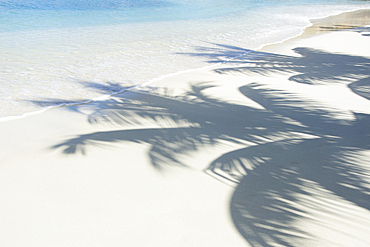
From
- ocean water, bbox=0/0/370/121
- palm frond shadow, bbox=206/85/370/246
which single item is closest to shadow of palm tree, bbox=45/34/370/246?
palm frond shadow, bbox=206/85/370/246

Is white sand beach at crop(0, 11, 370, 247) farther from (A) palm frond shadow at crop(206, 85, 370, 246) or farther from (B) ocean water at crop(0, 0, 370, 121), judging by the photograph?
(B) ocean water at crop(0, 0, 370, 121)

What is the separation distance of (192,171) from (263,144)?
32.5 inches

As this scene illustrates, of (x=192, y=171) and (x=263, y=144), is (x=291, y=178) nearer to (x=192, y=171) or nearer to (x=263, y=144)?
(x=263, y=144)

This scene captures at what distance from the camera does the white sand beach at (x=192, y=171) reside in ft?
6.33

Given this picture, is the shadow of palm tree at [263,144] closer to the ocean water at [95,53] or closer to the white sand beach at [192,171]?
the white sand beach at [192,171]

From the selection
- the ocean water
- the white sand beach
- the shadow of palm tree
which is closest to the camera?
the white sand beach

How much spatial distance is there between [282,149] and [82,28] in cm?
1168

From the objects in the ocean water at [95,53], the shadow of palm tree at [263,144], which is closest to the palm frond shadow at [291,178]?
the shadow of palm tree at [263,144]

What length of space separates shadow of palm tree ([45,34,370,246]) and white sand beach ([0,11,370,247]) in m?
0.01

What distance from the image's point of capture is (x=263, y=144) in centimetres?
302

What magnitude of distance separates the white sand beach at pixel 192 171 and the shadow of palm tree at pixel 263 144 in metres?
0.01

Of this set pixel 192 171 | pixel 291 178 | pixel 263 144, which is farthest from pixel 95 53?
pixel 291 178

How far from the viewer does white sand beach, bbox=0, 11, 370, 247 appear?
6.33 ft

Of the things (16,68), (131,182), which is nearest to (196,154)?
(131,182)
